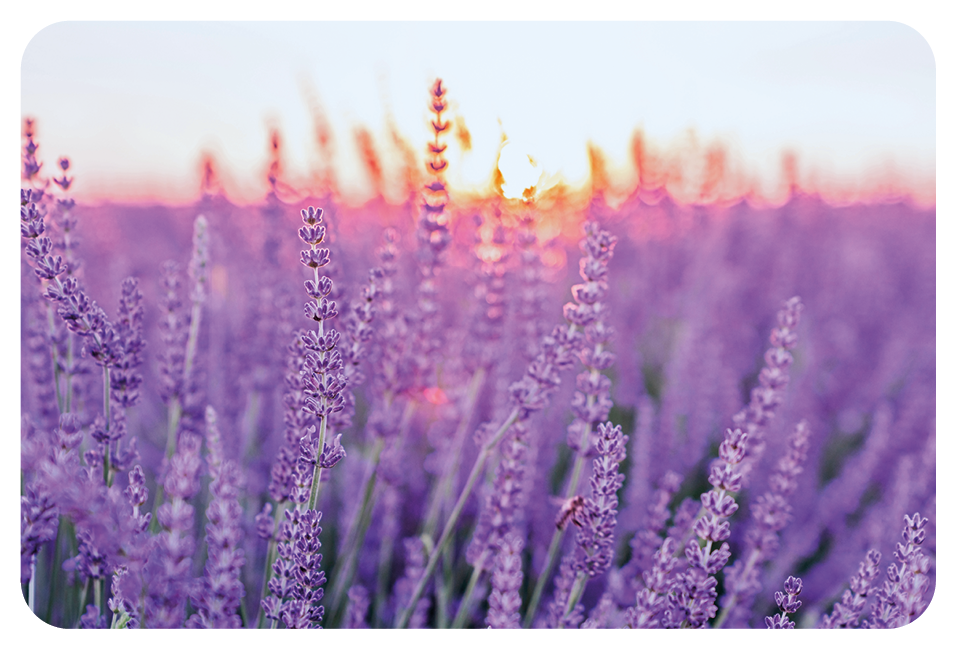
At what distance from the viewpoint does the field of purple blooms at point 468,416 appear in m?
1.01

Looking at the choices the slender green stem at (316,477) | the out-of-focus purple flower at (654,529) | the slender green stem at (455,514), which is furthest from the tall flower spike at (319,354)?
the out-of-focus purple flower at (654,529)

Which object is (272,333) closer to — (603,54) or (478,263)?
(478,263)

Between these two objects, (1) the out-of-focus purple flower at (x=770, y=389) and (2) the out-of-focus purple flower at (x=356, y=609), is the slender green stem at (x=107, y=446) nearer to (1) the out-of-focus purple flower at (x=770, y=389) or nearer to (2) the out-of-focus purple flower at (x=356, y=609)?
(2) the out-of-focus purple flower at (x=356, y=609)

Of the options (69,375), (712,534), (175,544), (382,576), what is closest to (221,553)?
(175,544)

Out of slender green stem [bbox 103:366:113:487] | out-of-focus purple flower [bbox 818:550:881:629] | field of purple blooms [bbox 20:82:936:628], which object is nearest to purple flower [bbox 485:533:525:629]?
field of purple blooms [bbox 20:82:936:628]

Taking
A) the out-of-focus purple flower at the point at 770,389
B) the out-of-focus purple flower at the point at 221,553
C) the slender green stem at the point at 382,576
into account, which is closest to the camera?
the out-of-focus purple flower at the point at 221,553

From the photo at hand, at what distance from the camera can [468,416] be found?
56.1 inches

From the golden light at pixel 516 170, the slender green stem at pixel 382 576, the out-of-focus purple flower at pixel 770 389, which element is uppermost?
the golden light at pixel 516 170

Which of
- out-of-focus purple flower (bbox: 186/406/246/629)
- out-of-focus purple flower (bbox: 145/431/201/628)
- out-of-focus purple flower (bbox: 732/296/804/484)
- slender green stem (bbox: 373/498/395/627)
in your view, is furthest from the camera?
slender green stem (bbox: 373/498/395/627)

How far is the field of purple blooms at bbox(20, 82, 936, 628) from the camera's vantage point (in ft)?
3.30

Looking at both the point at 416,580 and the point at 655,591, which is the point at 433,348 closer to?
the point at 416,580

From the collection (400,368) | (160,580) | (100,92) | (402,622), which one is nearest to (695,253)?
(400,368)

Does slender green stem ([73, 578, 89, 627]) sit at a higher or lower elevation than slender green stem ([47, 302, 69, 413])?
lower

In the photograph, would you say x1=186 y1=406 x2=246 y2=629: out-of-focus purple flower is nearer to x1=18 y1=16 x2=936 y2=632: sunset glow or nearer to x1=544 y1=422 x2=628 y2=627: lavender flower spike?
x1=18 y1=16 x2=936 y2=632: sunset glow
